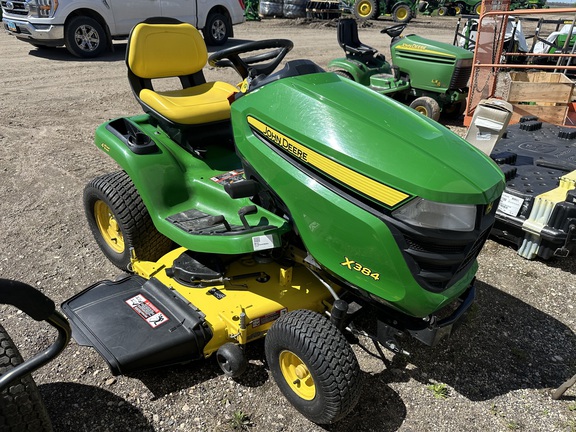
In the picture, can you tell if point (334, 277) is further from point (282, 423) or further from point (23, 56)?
point (23, 56)

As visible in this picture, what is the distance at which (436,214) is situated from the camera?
1744 mm

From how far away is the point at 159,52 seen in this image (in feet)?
10.1

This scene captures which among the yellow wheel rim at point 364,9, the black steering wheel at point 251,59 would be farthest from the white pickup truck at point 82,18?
the yellow wheel rim at point 364,9

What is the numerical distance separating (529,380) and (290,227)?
1391 millimetres

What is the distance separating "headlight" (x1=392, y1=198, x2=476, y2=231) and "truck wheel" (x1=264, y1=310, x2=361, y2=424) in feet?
1.88

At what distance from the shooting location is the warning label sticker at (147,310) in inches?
90.0

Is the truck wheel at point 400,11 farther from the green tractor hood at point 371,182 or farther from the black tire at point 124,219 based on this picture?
the green tractor hood at point 371,182

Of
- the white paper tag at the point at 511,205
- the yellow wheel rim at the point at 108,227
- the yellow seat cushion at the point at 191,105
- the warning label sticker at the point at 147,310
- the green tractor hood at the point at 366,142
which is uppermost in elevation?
the green tractor hood at the point at 366,142

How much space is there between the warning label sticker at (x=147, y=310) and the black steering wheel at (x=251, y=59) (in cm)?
123

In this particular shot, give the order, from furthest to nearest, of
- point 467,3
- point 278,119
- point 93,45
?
point 467,3 < point 93,45 < point 278,119

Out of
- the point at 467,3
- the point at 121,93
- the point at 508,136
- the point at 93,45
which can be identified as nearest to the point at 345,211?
the point at 508,136

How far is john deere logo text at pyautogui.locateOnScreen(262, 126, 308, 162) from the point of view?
1982 mm

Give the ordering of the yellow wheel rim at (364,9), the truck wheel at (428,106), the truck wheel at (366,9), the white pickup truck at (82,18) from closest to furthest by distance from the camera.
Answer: the truck wheel at (428,106) → the white pickup truck at (82,18) → the truck wheel at (366,9) → the yellow wheel rim at (364,9)

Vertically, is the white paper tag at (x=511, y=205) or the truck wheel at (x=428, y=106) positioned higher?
the white paper tag at (x=511, y=205)
